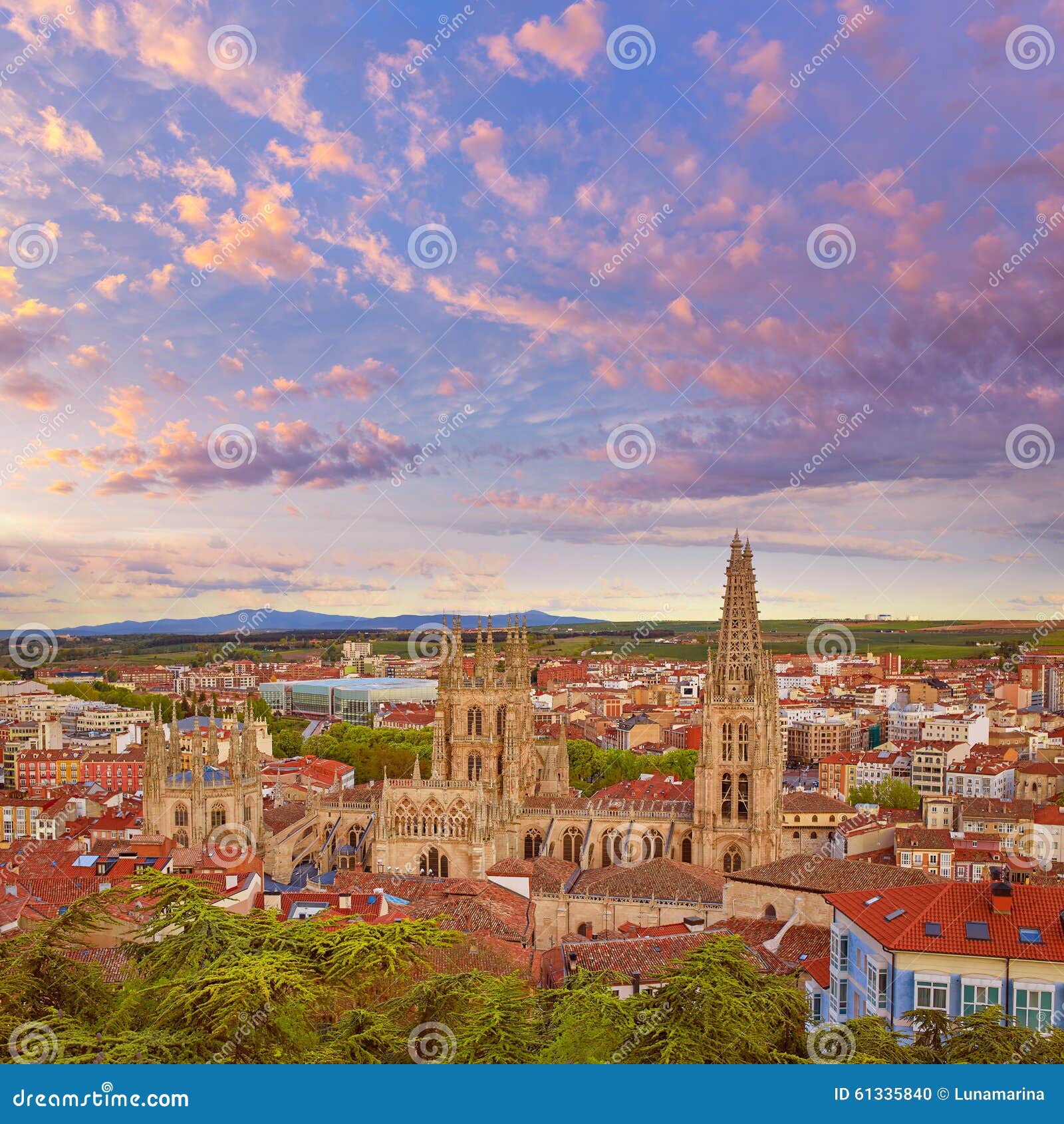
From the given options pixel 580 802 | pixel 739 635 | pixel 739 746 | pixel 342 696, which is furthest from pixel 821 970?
pixel 342 696

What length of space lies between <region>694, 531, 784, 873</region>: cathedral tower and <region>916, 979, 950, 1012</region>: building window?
22102 millimetres

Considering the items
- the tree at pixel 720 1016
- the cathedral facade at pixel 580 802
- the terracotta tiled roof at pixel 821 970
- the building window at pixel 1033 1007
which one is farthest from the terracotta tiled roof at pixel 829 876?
the tree at pixel 720 1016

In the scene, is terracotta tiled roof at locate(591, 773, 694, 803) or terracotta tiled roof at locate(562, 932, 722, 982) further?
terracotta tiled roof at locate(591, 773, 694, 803)

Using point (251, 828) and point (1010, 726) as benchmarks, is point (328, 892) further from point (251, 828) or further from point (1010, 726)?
point (1010, 726)

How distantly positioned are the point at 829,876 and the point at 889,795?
32.4m

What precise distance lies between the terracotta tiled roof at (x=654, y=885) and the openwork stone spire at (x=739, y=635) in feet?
27.4

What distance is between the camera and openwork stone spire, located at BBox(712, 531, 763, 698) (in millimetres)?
39969

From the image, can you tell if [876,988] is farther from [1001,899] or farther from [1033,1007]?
[1001,899]

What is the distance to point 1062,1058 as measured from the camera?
11312 mm

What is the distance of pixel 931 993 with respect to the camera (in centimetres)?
1666

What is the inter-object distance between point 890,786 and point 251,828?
3812 centimetres

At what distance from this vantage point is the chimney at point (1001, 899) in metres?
17.4

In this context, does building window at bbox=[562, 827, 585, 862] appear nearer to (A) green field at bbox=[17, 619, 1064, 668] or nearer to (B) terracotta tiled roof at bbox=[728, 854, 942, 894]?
(B) terracotta tiled roof at bbox=[728, 854, 942, 894]

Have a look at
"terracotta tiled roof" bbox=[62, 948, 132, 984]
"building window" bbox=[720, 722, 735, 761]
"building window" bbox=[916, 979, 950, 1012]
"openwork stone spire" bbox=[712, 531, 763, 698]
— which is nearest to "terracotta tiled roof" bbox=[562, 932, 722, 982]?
"building window" bbox=[916, 979, 950, 1012]
